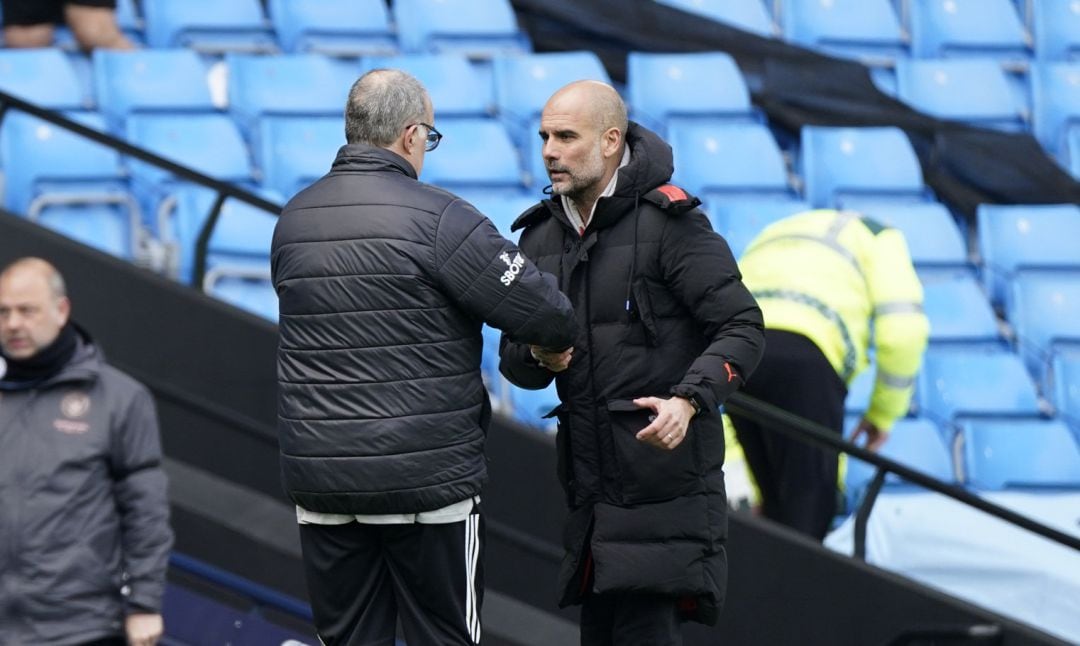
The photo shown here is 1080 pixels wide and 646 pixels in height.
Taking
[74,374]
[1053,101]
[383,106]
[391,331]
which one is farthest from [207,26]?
[391,331]

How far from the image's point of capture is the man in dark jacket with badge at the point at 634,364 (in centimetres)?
413

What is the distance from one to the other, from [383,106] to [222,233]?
2453 mm

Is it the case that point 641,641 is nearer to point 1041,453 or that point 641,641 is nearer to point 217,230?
point 217,230

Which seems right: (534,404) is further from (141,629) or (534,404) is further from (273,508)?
(141,629)

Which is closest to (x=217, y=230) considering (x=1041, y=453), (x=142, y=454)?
(x=142, y=454)

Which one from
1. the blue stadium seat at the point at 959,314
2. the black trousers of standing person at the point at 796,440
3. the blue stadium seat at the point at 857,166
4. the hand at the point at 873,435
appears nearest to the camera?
the black trousers of standing person at the point at 796,440

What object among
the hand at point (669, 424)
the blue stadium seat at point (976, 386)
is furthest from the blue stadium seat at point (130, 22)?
the hand at point (669, 424)

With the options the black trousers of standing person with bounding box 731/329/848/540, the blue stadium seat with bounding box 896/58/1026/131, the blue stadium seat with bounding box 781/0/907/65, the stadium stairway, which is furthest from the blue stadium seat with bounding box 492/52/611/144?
the black trousers of standing person with bounding box 731/329/848/540

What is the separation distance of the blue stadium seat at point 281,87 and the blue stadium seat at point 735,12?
240cm

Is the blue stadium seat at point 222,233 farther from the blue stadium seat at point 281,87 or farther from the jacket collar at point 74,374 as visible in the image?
the blue stadium seat at point 281,87

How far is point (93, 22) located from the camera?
809 cm

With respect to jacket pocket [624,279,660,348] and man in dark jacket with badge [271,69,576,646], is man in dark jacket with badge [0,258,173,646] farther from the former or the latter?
jacket pocket [624,279,660,348]

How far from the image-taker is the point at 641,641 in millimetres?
4184

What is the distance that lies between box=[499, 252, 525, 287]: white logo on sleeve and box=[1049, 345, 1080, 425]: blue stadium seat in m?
5.11
